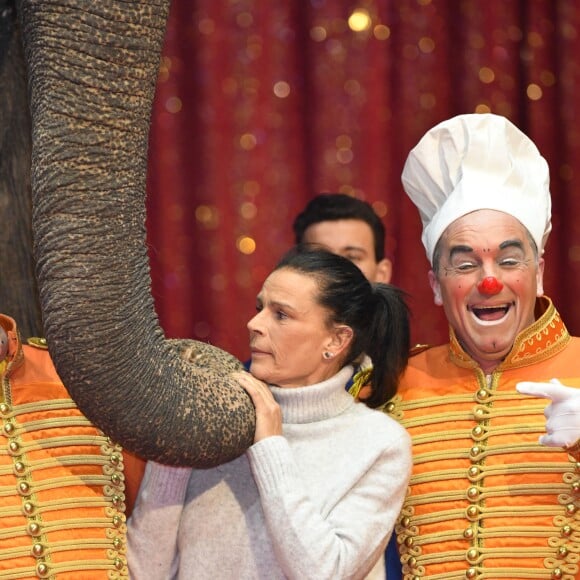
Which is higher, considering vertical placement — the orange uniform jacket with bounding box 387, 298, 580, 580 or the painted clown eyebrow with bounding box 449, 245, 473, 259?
the painted clown eyebrow with bounding box 449, 245, 473, 259

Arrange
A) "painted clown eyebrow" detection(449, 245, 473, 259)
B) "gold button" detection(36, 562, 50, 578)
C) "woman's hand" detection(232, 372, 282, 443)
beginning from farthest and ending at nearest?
"painted clown eyebrow" detection(449, 245, 473, 259) → "gold button" detection(36, 562, 50, 578) → "woman's hand" detection(232, 372, 282, 443)

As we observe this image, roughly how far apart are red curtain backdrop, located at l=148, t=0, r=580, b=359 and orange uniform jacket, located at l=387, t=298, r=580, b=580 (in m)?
0.98

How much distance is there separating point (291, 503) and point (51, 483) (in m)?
0.37

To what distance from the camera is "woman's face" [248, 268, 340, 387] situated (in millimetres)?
1793

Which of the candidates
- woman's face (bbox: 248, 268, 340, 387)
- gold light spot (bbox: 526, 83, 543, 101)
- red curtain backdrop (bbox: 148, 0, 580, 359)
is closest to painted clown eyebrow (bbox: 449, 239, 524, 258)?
woman's face (bbox: 248, 268, 340, 387)

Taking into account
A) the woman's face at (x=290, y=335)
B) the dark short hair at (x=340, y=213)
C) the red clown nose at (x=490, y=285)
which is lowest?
the woman's face at (x=290, y=335)

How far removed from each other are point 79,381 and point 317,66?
180 centimetres

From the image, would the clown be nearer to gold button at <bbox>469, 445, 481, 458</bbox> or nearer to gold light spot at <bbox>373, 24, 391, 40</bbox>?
gold button at <bbox>469, 445, 481, 458</bbox>

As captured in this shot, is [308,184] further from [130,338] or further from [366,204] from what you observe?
[130,338]

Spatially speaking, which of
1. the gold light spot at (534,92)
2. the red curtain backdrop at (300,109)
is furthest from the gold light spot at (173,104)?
the gold light spot at (534,92)

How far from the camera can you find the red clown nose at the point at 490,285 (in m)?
1.84

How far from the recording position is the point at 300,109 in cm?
290

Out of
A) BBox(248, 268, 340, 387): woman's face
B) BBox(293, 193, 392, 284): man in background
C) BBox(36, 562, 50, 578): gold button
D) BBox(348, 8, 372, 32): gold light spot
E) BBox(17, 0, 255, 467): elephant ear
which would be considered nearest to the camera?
BBox(17, 0, 255, 467): elephant ear

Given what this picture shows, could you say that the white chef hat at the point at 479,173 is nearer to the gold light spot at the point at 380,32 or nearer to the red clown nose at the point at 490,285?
the red clown nose at the point at 490,285
